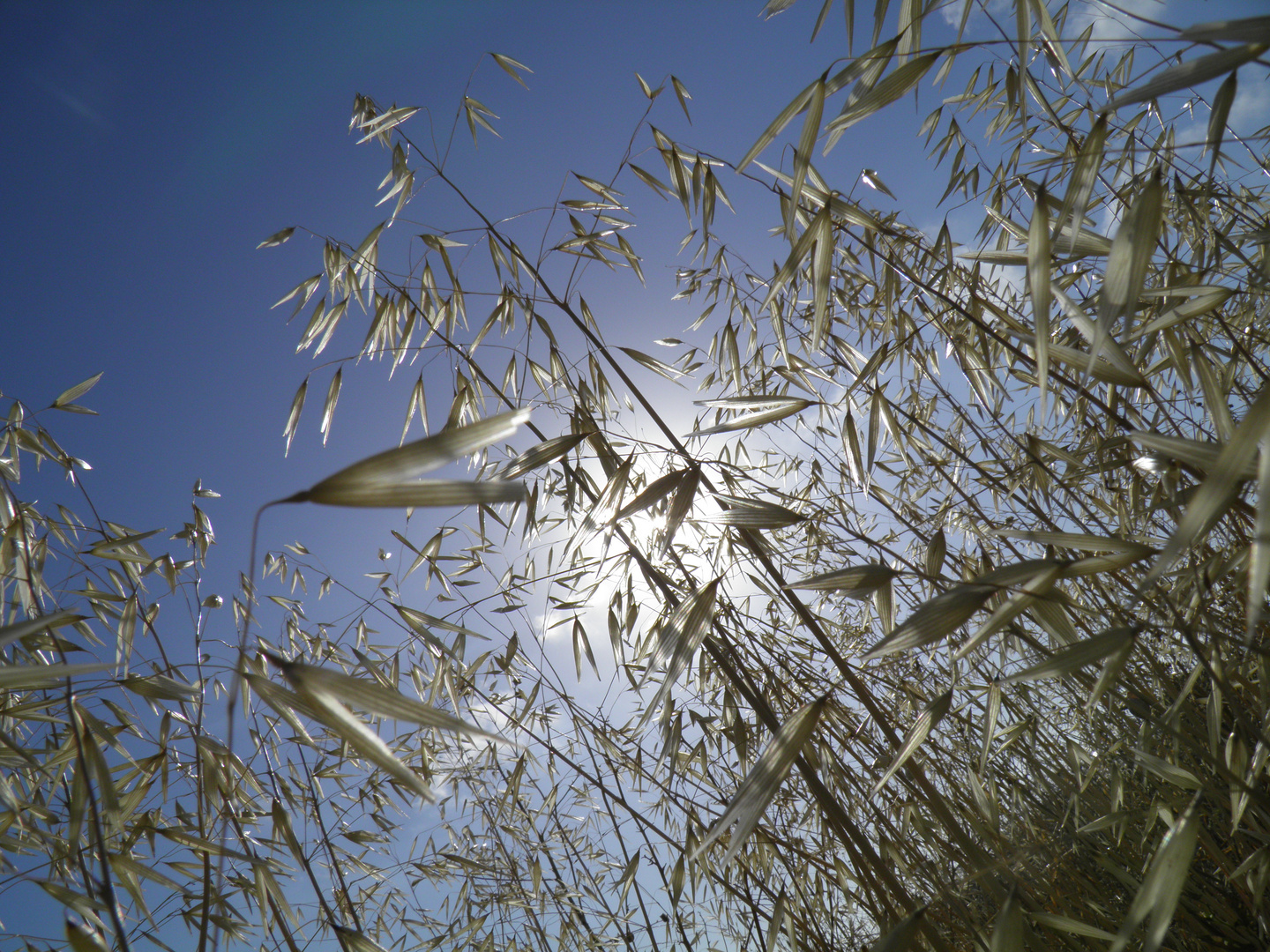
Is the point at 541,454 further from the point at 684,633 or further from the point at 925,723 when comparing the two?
the point at 925,723

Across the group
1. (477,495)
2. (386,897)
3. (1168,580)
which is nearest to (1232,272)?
(1168,580)

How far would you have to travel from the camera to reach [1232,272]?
0.99 metres

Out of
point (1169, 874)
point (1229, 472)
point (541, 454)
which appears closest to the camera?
point (1229, 472)

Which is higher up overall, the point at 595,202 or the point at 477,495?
the point at 595,202

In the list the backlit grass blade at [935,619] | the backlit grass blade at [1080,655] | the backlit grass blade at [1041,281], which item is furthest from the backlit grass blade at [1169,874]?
the backlit grass blade at [1041,281]


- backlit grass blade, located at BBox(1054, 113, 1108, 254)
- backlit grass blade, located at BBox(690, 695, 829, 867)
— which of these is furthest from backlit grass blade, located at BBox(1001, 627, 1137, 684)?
backlit grass blade, located at BBox(1054, 113, 1108, 254)

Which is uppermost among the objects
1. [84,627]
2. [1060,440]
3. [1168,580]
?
[84,627]

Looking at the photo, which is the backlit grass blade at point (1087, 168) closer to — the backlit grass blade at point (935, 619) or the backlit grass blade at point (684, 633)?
the backlit grass blade at point (935, 619)

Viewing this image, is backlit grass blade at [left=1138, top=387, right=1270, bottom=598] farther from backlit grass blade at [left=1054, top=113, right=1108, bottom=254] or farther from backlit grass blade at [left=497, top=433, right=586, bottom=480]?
backlit grass blade at [left=497, top=433, right=586, bottom=480]

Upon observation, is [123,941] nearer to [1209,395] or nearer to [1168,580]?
[1209,395]

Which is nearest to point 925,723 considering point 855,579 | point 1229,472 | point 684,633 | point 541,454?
point 855,579

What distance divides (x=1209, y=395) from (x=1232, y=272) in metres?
0.33

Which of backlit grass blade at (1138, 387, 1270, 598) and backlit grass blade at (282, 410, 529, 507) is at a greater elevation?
backlit grass blade at (282, 410, 529, 507)

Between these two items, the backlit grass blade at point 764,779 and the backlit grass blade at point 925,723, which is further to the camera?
the backlit grass blade at point 925,723
